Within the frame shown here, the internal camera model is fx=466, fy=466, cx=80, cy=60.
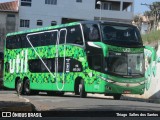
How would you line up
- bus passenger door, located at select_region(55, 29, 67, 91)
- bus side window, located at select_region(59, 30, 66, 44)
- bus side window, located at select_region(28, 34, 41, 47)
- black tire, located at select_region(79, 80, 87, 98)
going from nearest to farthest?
black tire, located at select_region(79, 80, 87, 98) < bus side window, located at select_region(59, 30, 66, 44) < bus passenger door, located at select_region(55, 29, 67, 91) < bus side window, located at select_region(28, 34, 41, 47)

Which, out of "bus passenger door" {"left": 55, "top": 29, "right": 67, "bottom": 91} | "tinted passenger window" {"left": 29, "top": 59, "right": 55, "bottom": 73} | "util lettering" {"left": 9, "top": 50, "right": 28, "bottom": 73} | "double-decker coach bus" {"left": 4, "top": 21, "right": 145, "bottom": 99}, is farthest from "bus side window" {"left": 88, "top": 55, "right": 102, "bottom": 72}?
"util lettering" {"left": 9, "top": 50, "right": 28, "bottom": 73}

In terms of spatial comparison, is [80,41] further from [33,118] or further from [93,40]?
[33,118]

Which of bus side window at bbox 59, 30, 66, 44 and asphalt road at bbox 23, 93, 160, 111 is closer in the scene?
asphalt road at bbox 23, 93, 160, 111

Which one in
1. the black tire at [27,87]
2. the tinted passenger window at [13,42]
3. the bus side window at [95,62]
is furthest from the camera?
the black tire at [27,87]

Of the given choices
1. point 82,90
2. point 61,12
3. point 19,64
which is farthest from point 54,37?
point 61,12

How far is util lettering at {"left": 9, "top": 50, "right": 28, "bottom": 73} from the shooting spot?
24.4 meters

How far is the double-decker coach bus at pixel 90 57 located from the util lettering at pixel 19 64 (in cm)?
106

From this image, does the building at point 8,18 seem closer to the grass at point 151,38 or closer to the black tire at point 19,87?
the grass at point 151,38

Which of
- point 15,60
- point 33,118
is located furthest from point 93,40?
point 33,118

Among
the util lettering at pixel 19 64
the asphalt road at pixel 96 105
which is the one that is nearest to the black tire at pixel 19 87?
the util lettering at pixel 19 64

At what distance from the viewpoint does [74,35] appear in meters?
20.0

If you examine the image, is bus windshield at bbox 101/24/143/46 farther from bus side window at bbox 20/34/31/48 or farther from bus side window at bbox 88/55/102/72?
bus side window at bbox 20/34/31/48

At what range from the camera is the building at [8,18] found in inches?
1858

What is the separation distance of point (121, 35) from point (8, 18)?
1332 inches
